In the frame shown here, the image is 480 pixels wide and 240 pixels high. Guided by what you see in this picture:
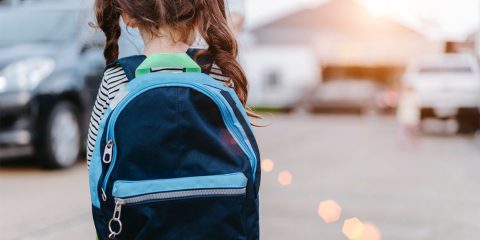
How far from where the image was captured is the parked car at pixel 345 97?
878 inches

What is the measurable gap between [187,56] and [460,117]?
1355cm

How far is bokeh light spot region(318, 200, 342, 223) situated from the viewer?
5.71 m

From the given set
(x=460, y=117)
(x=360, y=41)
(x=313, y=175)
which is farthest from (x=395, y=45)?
(x=313, y=175)

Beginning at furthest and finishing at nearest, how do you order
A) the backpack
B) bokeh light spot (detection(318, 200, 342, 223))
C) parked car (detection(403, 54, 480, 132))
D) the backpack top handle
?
parked car (detection(403, 54, 480, 132)), bokeh light spot (detection(318, 200, 342, 223)), the backpack top handle, the backpack

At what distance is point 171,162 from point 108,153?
16cm

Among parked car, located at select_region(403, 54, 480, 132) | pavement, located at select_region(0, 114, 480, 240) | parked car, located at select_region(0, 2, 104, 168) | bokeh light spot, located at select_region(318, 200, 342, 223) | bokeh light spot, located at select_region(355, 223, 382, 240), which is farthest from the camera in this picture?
parked car, located at select_region(403, 54, 480, 132)

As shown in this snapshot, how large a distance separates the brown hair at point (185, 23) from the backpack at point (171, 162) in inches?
5.8

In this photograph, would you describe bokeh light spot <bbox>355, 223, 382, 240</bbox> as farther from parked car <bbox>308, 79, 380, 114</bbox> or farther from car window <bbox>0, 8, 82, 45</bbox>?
parked car <bbox>308, 79, 380, 114</bbox>

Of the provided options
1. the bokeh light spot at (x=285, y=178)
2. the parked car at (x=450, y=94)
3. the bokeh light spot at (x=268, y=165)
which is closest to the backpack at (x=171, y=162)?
the bokeh light spot at (x=285, y=178)

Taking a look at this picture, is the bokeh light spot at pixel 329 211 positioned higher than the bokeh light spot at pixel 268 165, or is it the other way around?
the bokeh light spot at pixel 329 211

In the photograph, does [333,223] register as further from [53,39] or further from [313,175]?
[53,39]

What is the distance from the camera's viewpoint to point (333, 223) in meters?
5.55

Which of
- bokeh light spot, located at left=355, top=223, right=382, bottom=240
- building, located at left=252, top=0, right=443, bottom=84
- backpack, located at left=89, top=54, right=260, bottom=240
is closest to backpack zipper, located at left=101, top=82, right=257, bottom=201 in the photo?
backpack, located at left=89, top=54, right=260, bottom=240

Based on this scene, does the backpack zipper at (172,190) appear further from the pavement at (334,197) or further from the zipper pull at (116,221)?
the pavement at (334,197)
